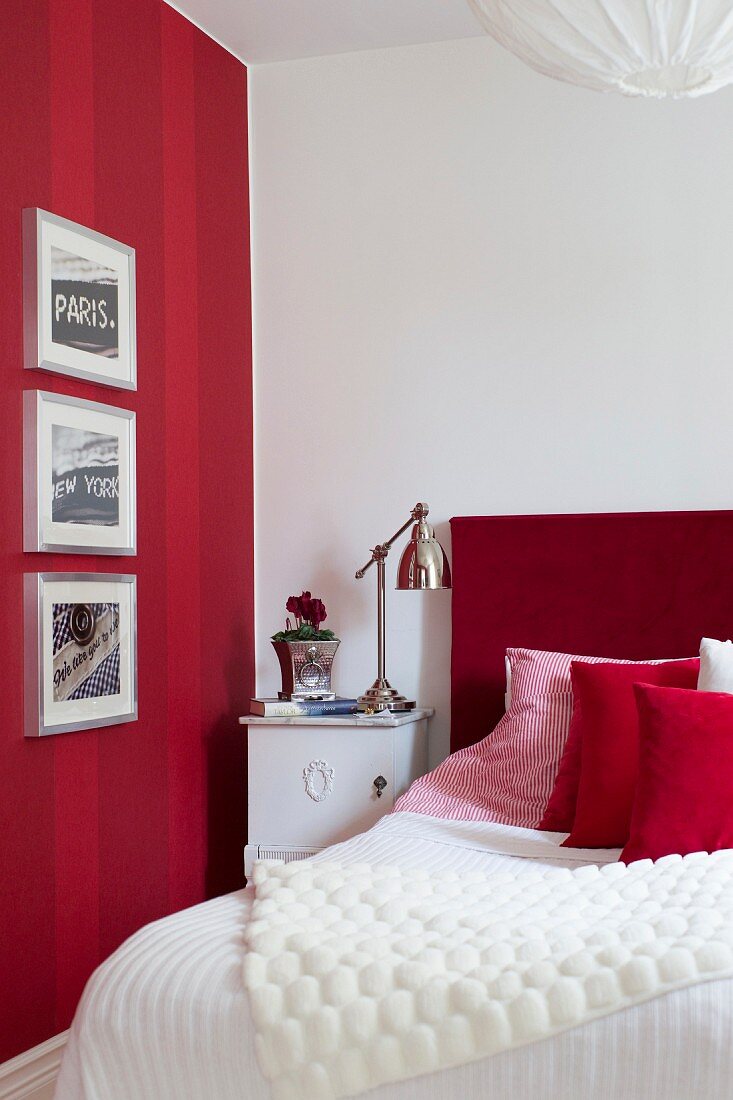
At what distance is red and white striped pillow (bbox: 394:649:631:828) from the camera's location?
2.90 meters

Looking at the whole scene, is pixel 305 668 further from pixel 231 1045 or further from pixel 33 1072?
pixel 231 1045

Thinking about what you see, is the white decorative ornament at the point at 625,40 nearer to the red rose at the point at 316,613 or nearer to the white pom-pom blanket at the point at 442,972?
the white pom-pom blanket at the point at 442,972

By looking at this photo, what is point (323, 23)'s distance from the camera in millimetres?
3588

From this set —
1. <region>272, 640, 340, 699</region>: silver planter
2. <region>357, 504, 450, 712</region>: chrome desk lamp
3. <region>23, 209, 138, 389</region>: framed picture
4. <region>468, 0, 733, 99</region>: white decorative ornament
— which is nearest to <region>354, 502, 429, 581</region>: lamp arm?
<region>357, 504, 450, 712</region>: chrome desk lamp

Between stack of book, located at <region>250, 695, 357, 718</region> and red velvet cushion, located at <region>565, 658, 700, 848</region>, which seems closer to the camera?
red velvet cushion, located at <region>565, 658, 700, 848</region>

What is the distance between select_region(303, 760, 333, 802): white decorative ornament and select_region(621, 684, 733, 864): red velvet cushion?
1.18 meters

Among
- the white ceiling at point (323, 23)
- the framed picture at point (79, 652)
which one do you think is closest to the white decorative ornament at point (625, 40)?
the framed picture at point (79, 652)

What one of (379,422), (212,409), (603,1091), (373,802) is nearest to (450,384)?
(379,422)

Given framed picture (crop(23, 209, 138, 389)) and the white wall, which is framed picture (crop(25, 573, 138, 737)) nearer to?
framed picture (crop(23, 209, 138, 389))

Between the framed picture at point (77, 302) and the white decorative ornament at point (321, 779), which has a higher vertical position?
the framed picture at point (77, 302)

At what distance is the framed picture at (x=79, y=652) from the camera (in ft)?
9.00

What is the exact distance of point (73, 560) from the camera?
2.93 metres

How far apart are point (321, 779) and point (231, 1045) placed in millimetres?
1767

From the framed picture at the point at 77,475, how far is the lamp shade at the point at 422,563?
2.59 feet
